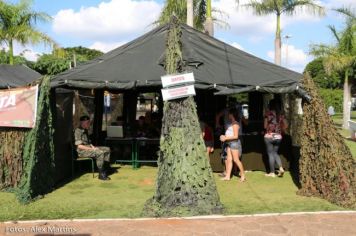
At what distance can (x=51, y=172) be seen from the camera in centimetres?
861

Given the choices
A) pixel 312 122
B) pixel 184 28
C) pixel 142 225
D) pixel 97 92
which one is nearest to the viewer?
pixel 142 225

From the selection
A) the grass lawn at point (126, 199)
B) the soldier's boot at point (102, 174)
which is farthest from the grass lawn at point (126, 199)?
the soldier's boot at point (102, 174)

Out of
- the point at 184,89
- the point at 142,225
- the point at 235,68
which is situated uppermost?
the point at 235,68

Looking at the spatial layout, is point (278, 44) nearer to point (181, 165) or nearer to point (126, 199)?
point (126, 199)

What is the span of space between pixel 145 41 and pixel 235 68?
2277 millimetres

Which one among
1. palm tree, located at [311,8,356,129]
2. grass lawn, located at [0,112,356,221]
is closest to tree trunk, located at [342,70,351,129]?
palm tree, located at [311,8,356,129]

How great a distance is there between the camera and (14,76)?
20609 millimetres

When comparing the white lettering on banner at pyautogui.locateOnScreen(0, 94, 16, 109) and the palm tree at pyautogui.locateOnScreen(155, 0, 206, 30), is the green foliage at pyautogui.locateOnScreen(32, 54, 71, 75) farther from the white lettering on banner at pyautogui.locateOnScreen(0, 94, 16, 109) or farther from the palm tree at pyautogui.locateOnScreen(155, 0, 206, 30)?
the white lettering on banner at pyautogui.locateOnScreen(0, 94, 16, 109)

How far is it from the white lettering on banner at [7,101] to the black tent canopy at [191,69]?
908 millimetres

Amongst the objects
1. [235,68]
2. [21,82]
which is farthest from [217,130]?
[21,82]

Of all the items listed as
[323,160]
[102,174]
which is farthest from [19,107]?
[323,160]

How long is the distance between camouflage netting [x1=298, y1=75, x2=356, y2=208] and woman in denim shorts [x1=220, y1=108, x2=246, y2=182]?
1.42m

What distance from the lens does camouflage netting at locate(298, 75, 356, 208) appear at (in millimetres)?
7560

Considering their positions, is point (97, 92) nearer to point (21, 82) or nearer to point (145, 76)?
point (145, 76)
